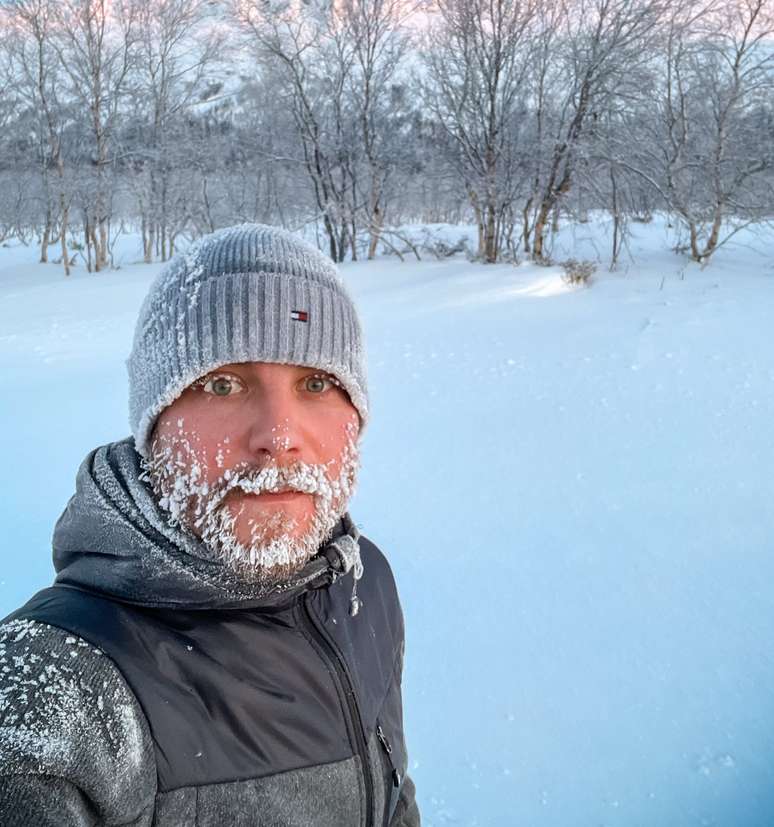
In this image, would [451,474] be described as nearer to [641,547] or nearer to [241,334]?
[641,547]

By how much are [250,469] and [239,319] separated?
9.6 inches

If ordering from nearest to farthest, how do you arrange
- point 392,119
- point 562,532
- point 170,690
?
point 170,690, point 562,532, point 392,119

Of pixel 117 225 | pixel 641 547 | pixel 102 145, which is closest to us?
pixel 641 547

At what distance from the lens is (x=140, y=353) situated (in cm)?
96

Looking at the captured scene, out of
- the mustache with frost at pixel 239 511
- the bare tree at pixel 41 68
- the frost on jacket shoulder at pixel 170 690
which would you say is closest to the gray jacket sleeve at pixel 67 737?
the frost on jacket shoulder at pixel 170 690

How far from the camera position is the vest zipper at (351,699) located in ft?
2.99

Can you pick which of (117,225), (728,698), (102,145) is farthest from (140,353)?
(117,225)

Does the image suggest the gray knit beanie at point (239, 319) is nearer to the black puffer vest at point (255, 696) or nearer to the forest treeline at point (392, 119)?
the black puffer vest at point (255, 696)

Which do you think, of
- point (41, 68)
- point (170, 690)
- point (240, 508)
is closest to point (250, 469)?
point (240, 508)

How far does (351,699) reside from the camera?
3.01ft

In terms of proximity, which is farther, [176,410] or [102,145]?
[102,145]

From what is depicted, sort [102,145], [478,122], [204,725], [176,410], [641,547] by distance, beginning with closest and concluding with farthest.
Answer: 1. [204,725]
2. [176,410]
3. [641,547]
4. [478,122]
5. [102,145]

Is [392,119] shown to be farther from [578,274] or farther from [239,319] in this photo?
[239,319]

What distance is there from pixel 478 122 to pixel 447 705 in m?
11.6
